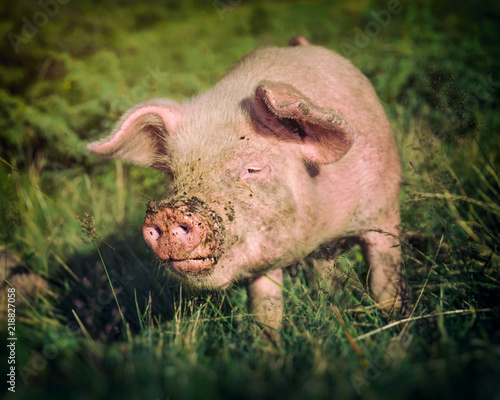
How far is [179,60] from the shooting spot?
817 cm

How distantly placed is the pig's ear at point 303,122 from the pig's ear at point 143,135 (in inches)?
26.7

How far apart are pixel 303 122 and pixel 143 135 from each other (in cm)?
124

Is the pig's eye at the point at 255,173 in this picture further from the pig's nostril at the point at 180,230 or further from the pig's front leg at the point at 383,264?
the pig's front leg at the point at 383,264

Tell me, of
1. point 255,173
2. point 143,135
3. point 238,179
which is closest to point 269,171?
point 255,173

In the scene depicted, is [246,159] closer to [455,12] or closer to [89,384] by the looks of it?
[89,384]

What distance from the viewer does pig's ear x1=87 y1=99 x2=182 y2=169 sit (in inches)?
108

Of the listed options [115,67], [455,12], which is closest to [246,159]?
[115,67]

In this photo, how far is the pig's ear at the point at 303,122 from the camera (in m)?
2.22
